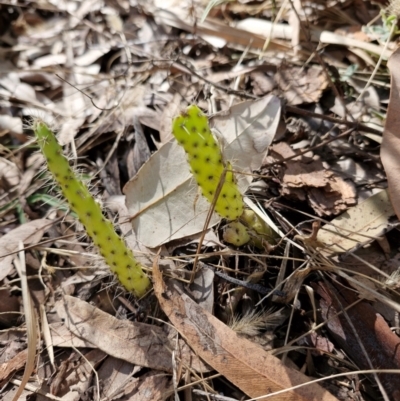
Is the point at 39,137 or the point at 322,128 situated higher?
the point at 39,137

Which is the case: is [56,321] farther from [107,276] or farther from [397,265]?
[397,265]

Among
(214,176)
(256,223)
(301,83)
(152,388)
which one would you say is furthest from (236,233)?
(301,83)

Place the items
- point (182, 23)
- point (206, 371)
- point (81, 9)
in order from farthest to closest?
1. point (81, 9)
2. point (182, 23)
3. point (206, 371)

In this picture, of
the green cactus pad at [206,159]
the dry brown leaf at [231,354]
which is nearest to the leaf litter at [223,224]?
the dry brown leaf at [231,354]

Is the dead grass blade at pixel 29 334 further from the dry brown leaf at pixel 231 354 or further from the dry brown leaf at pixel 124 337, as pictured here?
the dry brown leaf at pixel 231 354

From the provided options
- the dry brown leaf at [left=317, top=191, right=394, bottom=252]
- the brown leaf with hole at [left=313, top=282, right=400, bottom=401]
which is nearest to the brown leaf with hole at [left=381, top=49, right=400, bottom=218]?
the dry brown leaf at [left=317, top=191, right=394, bottom=252]

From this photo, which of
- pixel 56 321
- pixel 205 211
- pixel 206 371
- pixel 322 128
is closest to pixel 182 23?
pixel 322 128
